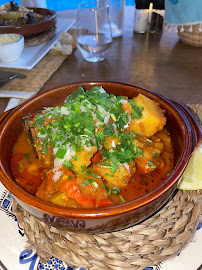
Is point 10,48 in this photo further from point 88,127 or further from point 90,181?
point 90,181

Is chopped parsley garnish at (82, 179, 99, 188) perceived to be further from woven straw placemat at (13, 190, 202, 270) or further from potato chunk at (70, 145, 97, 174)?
woven straw placemat at (13, 190, 202, 270)

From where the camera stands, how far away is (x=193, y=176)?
1.17m

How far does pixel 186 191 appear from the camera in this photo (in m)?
1.21

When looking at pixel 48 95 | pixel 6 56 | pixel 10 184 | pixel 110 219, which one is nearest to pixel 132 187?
pixel 110 219

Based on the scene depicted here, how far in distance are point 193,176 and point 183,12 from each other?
2.22 metres

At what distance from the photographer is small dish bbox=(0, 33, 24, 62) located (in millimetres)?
2328

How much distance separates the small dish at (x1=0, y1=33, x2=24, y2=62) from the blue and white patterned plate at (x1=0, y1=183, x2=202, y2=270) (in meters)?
1.69

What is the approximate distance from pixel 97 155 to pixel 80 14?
5.78ft

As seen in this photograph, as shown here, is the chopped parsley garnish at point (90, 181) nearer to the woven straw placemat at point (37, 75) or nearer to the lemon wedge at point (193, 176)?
the lemon wedge at point (193, 176)

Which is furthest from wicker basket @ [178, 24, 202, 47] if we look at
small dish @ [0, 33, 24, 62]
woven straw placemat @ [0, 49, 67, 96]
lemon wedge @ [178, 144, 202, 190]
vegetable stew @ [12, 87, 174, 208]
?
lemon wedge @ [178, 144, 202, 190]

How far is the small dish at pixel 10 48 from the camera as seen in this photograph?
2.33 meters

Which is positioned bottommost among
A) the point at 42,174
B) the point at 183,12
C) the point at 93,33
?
the point at 42,174

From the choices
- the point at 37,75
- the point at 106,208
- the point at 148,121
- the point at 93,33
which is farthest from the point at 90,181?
the point at 93,33

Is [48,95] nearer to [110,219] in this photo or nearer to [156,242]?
[110,219]
